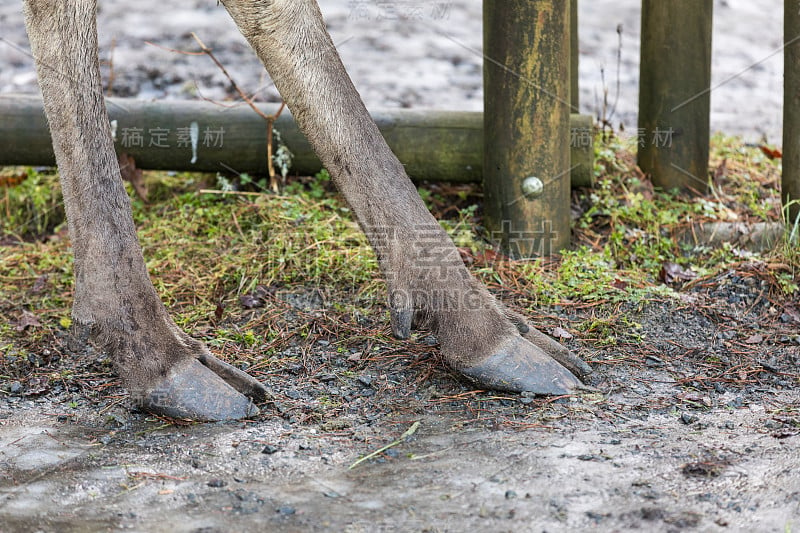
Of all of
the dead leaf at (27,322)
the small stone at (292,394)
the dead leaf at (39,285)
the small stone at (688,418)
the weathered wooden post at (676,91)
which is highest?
the weathered wooden post at (676,91)

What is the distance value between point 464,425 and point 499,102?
1866mm

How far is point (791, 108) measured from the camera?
415cm

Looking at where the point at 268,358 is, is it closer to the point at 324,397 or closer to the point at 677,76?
the point at 324,397

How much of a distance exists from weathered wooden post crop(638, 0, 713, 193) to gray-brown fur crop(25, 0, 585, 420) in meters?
2.07

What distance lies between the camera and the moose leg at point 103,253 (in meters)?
2.88

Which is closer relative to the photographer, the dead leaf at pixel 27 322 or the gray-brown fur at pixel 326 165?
the gray-brown fur at pixel 326 165

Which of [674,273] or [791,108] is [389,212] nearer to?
[674,273]

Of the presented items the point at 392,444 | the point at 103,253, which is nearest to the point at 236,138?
the point at 103,253

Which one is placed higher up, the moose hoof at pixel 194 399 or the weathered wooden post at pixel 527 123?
the weathered wooden post at pixel 527 123

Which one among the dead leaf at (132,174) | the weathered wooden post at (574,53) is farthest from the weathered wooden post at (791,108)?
the dead leaf at (132,174)

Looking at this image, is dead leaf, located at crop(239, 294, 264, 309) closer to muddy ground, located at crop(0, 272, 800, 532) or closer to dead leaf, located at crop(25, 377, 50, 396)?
muddy ground, located at crop(0, 272, 800, 532)

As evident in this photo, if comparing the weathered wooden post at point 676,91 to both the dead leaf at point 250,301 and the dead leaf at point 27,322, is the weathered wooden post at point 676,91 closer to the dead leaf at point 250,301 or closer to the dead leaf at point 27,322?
the dead leaf at point 250,301

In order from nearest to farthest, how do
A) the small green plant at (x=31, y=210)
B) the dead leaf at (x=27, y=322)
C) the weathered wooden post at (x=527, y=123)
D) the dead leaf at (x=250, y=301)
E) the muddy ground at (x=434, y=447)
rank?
the muddy ground at (x=434, y=447) < the dead leaf at (x=27, y=322) < the dead leaf at (x=250, y=301) < the weathered wooden post at (x=527, y=123) < the small green plant at (x=31, y=210)

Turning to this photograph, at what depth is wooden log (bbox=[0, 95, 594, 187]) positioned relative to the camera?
4555mm
